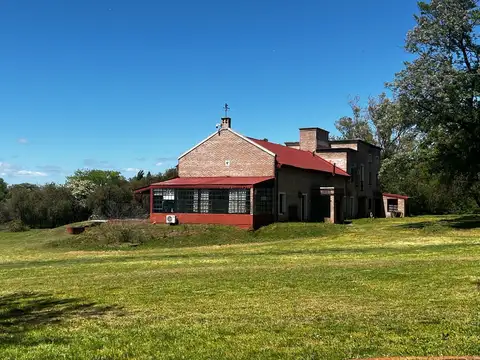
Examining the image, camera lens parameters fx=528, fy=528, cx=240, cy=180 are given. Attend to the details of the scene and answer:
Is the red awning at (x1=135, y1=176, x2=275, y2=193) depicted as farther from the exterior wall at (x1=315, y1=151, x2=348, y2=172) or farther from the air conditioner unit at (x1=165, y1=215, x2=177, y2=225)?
the exterior wall at (x1=315, y1=151, x2=348, y2=172)

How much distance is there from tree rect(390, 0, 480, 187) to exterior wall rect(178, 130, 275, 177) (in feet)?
34.9

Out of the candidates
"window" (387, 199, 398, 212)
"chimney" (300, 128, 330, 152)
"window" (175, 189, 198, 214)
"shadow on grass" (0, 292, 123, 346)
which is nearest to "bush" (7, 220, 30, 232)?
"window" (175, 189, 198, 214)

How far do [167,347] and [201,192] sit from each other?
2965 centimetres

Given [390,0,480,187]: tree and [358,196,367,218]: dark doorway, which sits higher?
[390,0,480,187]: tree

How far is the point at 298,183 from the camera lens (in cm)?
4025

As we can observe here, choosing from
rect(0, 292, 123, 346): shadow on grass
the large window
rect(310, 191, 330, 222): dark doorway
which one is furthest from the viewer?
rect(310, 191, 330, 222): dark doorway

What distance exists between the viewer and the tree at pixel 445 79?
29.8 meters

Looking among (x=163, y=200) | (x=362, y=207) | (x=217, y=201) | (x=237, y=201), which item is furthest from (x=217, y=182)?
(x=362, y=207)

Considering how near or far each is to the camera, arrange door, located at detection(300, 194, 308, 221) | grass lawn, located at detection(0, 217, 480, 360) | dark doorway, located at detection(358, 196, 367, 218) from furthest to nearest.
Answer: dark doorway, located at detection(358, 196, 367, 218) < door, located at detection(300, 194, 308, 221) < grass lawn, located at detection(0, 217, 480, 360)

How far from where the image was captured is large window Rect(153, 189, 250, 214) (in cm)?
3503

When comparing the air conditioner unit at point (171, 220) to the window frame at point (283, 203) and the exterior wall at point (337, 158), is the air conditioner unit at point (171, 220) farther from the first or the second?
the exterior wall at point (337, 158)

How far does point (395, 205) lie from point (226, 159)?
23.7 m

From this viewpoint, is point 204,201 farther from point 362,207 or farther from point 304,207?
point 362,207

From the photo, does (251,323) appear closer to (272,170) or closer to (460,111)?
(460,111)
